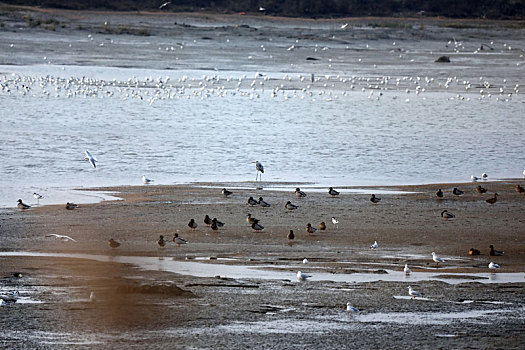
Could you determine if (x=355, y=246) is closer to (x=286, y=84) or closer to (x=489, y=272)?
(x=489, y=272)

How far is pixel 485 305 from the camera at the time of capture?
9.09 m

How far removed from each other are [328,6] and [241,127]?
54.6 meters

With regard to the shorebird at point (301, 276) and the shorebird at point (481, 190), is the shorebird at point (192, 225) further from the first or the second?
the shorebird at point (481, 190)

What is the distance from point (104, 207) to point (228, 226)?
1969mm

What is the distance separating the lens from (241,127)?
25562 mm

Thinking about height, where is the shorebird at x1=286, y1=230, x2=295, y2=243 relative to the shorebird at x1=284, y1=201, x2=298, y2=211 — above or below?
below

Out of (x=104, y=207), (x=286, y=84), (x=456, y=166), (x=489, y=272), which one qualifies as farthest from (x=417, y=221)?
(x=286, y=84)

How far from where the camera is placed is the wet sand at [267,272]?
322 inches

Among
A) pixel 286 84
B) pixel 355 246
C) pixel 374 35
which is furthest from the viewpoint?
pixel 374 35

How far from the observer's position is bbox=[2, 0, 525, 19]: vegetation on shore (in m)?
69.4

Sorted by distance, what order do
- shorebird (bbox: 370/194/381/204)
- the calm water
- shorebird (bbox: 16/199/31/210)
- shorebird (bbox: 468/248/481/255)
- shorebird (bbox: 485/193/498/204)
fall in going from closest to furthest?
shorebird (bbox: 468/248/481/255)
shorebird (bbox: 16/199/31/210)
shorebird (bbox: 370/194/381/204)
shorebird (bbox: 485/193/498/204)
the calm water

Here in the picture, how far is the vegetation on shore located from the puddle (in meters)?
57.1

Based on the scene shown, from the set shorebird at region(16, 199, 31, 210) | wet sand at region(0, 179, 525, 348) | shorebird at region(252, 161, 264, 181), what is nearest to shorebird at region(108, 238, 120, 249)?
wet sand at region(0, 179, 525, 348)

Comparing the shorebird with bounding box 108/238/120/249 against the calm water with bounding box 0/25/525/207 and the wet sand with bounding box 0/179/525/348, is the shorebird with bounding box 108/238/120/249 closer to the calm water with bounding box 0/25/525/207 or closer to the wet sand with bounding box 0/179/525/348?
the wet sand with bounding box 0/179/525/348
